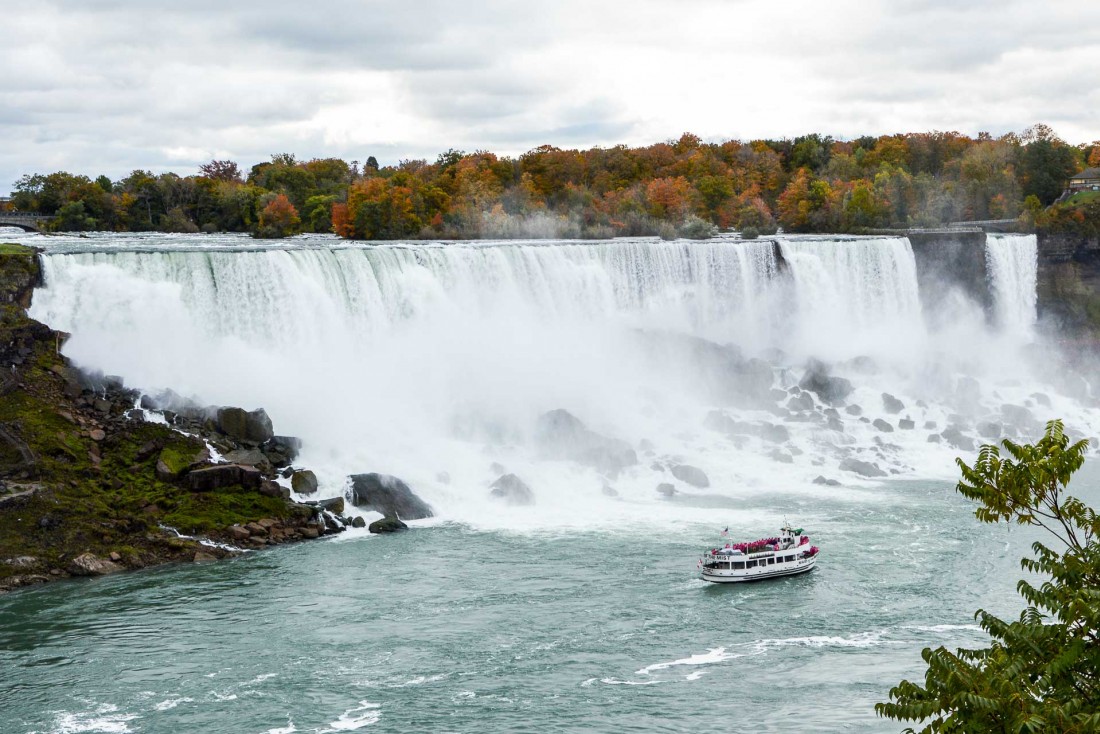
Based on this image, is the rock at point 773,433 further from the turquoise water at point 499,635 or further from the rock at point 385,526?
the rock at point 385,526

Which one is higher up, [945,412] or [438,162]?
[438,162]

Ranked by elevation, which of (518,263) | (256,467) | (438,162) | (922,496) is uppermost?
(438,162)

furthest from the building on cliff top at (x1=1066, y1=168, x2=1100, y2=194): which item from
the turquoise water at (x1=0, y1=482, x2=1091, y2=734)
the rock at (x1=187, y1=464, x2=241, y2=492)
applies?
the rock at (x1=187, y1=464, x2=241, y2=492)

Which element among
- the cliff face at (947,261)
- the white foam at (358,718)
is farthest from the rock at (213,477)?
the cliff face at (947,261)

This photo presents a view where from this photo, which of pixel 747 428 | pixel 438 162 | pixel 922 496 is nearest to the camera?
pixel 922 496

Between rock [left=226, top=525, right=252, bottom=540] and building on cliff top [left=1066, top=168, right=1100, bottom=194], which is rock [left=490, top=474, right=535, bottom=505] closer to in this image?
rock [left=226, top=525, right=252, bottom=540]

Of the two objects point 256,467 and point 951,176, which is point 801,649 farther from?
point 951,176

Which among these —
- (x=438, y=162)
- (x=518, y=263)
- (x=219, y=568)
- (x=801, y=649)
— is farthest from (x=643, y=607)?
(x=438, y=162)
